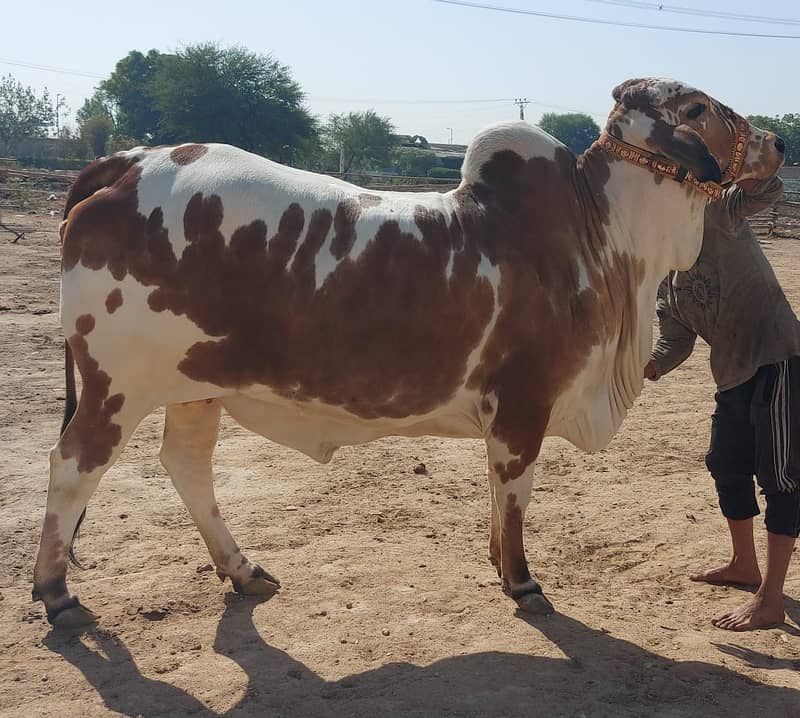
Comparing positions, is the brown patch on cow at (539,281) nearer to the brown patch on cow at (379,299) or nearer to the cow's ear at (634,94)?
the brown patch on cow at (379,299)

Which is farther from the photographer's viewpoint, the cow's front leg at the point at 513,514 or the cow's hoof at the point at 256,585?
the cow's hoof at the point at 256,585

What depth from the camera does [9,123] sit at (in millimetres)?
61219

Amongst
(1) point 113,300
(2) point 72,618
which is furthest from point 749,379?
(2) point 72,618

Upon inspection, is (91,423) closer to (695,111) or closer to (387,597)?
(387,597)

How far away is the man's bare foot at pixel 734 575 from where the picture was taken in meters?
4.78

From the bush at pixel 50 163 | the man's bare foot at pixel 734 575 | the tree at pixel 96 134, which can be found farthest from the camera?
the tree at pixel 96 134

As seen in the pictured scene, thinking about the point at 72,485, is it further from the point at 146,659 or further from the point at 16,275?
the point at 16,275

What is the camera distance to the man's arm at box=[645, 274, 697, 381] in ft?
16.1

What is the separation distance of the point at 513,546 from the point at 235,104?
40940 millimetres

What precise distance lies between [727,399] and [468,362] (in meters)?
1.36

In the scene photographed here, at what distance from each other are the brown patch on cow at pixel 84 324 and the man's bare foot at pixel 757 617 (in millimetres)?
3139

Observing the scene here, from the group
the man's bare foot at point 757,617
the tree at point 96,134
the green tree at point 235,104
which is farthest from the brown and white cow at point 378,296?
the tree at point 96,134

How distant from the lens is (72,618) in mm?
4113

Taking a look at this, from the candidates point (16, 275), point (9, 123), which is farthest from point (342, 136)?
point (16, 275)
